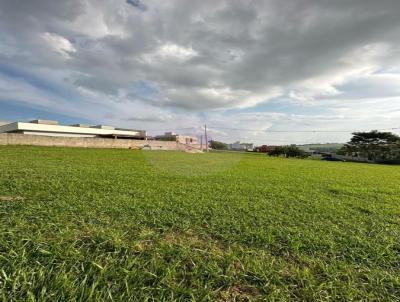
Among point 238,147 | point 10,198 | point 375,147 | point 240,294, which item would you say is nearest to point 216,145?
point 238,147

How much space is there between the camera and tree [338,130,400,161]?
120 feet

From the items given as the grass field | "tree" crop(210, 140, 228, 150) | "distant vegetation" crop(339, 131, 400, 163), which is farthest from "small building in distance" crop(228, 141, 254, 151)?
the grass field

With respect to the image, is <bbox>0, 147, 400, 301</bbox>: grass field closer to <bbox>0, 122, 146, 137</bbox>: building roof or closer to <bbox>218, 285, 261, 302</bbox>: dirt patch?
<bbox>218, 285, 261, 302</bbox>: dirt patch

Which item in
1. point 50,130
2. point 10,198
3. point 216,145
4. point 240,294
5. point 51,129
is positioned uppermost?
point 51,129

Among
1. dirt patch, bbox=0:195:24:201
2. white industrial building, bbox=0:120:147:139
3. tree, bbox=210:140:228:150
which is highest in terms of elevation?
white industrial building, bbox=0:120:147:139

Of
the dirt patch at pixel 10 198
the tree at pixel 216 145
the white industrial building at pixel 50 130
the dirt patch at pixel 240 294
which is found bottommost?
the dirt patch at pixel 240 294

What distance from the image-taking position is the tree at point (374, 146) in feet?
120

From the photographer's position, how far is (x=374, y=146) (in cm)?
4003

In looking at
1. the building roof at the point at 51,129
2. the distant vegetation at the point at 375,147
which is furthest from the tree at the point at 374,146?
the building roof at the point at 51,129

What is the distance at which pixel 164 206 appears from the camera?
3.23m

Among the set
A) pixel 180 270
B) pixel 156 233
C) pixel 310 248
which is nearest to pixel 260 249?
pixel 310 248

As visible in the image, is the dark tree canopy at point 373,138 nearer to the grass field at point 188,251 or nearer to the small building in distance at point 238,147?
the small building in distance at point 238,147

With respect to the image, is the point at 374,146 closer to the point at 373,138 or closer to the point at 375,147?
the point at 375,147

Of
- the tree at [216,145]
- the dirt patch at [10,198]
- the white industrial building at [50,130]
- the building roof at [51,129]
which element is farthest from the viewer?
the tree at [216,145]
